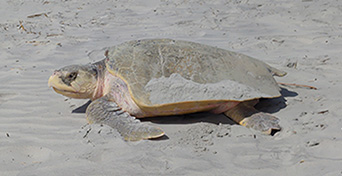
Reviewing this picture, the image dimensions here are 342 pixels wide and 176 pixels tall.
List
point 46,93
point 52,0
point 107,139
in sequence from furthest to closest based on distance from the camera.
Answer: point 52,0 → point 46,93 → point 107,139

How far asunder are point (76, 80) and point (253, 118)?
154 centimetres

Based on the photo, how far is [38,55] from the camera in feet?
15.9

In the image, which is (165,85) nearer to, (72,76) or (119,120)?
(119,120)

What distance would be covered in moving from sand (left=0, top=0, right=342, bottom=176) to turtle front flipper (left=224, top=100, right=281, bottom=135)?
0.06 metres

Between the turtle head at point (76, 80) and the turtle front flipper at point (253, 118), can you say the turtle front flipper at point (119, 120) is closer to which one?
the turtle head at point (76, 80)

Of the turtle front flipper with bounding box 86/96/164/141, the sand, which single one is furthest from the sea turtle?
the sand

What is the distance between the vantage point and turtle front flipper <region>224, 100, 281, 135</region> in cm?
253

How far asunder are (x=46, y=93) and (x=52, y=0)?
5430 mm

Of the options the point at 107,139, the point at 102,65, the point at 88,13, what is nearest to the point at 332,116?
the point at 107,139

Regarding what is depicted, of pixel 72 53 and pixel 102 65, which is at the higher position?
pixel 102 65

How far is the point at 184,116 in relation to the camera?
2.96 m

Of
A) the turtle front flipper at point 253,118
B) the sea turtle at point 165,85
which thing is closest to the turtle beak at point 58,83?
the sea turtle at point 165,85

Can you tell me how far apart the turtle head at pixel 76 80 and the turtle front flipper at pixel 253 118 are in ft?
3.92

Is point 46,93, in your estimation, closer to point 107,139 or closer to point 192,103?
point 107,139
